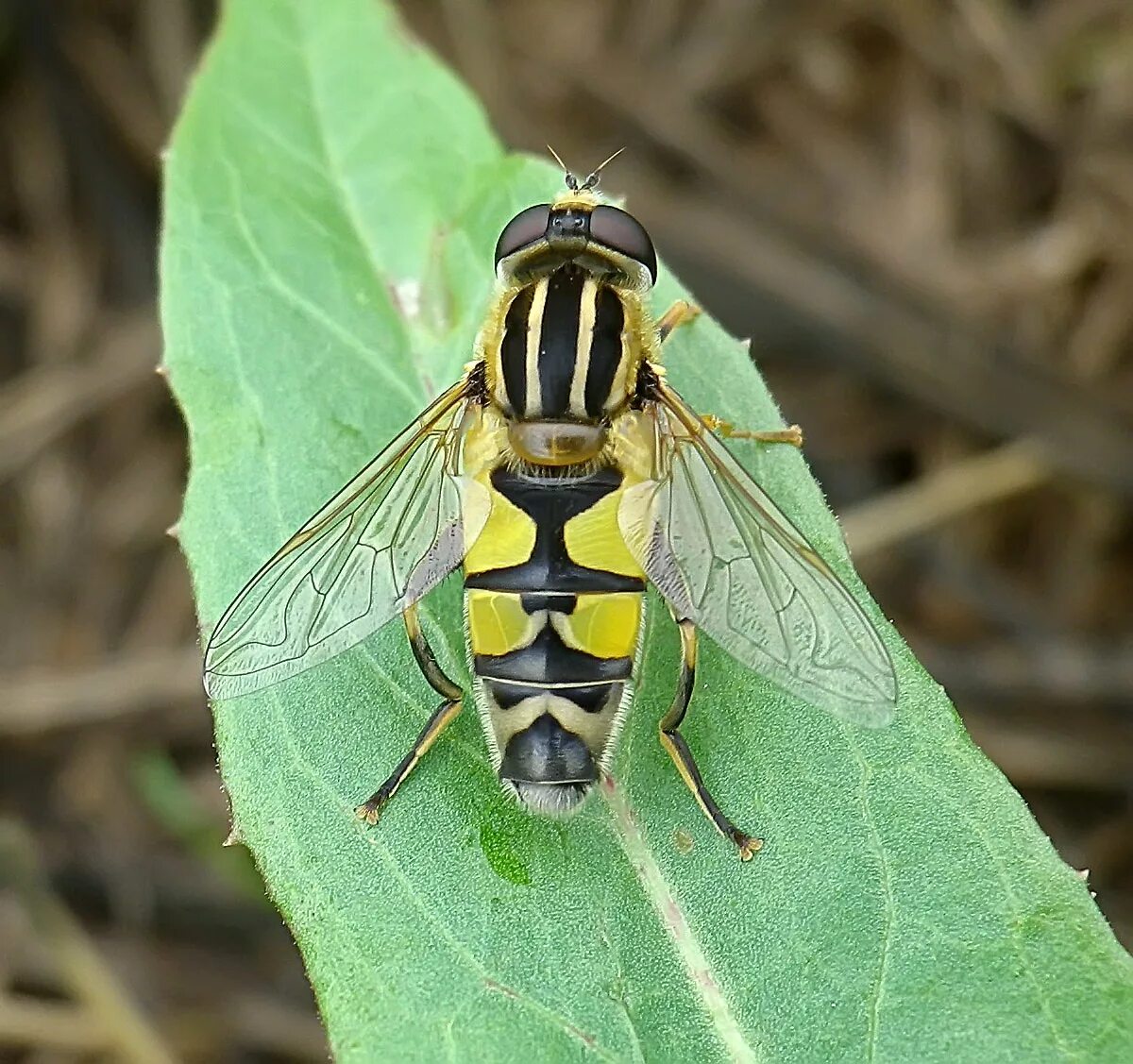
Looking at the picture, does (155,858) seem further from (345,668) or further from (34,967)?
(345,668)

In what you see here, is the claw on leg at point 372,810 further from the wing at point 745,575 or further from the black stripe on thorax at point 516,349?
the black stripe on thorax at point 516,349

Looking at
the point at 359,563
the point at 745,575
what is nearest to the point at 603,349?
the point at 745,575

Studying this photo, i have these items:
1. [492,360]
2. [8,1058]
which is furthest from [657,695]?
[8,1058]

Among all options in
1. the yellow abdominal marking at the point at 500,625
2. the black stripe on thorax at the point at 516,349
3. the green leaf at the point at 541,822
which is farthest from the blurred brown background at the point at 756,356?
the yellow abdominal marking at the point at 500,625

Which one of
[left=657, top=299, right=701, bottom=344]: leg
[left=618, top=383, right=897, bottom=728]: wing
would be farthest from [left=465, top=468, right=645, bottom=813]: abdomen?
[left=657, top=299, right=701, bottom=344]: leg

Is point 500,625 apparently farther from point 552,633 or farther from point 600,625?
point 600,625

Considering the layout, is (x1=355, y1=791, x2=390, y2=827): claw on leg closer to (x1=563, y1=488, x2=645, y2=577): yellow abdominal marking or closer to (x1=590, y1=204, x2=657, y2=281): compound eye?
(x1=563, y1=488, x2=645, y2=577): yellow abdominal marking
